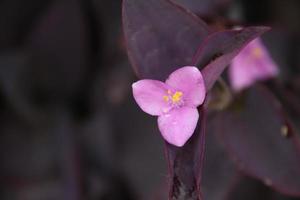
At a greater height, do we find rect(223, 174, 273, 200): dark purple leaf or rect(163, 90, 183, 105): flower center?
rect(163, 90, 183, 105): flower center

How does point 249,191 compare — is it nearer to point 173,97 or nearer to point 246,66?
point 246,66

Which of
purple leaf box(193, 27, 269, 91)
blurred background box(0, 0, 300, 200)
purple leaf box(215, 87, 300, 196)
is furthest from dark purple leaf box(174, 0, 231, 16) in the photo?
purple leaf box(193, 27, 269, 91)

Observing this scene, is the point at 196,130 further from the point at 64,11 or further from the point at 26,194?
the point at 26,194

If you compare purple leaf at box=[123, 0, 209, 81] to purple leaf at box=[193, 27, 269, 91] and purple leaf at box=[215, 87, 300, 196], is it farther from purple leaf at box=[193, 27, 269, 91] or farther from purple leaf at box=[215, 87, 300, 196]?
purple leaf at box=[215, 87, 300, 196]

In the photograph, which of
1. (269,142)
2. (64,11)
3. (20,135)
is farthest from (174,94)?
(20,135)

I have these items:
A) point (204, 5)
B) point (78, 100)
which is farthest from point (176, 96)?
point (78, 100)

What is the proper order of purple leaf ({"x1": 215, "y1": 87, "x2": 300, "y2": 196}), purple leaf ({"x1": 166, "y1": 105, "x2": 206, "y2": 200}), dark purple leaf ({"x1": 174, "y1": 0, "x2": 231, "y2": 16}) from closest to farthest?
purple leaf ({"x1": 166, "y1": 105, "x2": 206, "y2": 200}), purple leaf ({"x1": 215, "y1": 87, "x2": 300, "y2": 196}), dark purple leaf ({"x1": 174, "y1": 0, "x2": 231, "y2": 16})

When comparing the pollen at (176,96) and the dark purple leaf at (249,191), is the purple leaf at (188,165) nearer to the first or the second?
the pollen at (176,96)
